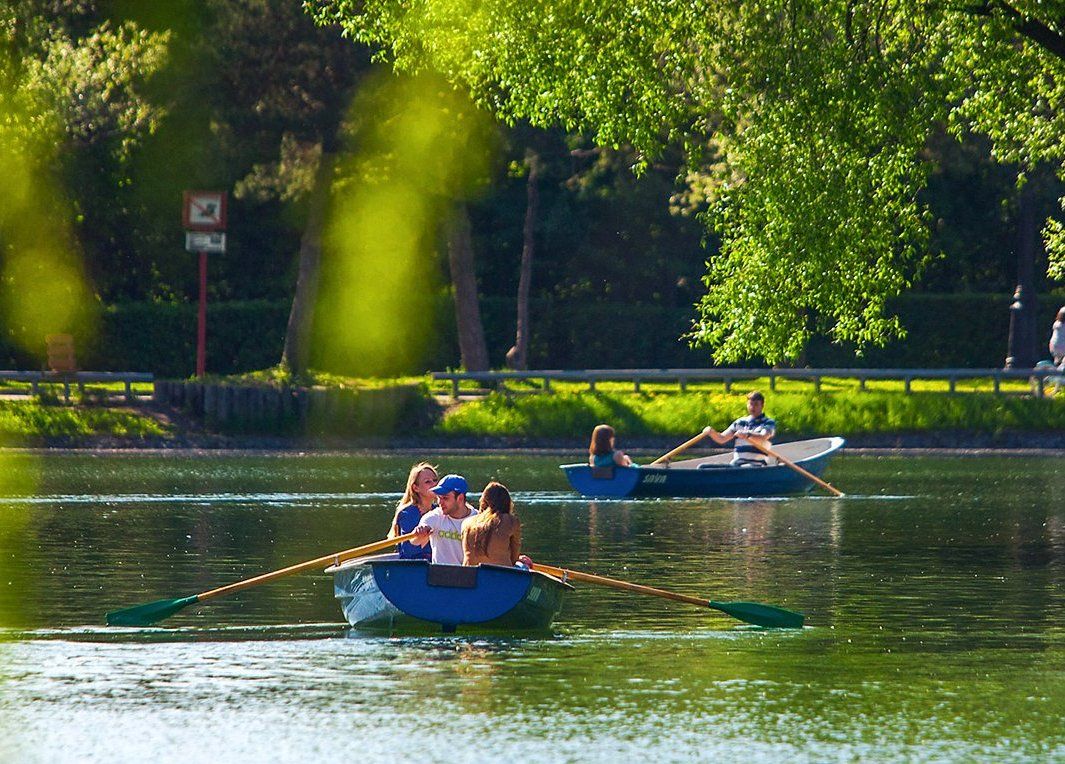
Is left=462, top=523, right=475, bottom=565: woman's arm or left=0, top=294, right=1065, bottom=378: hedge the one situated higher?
left=0, top=294, right=1065, bottom=378: hedge

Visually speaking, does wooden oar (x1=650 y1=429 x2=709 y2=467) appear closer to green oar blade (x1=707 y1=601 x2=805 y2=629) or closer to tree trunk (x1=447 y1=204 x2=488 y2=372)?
green oar blade (x1=707 y1=601 x2=805 y2=629)

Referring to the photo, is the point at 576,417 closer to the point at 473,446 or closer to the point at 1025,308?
the point at 473,446

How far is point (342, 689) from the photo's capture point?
47.8 feet

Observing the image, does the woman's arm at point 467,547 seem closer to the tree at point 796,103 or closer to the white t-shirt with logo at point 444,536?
the white t-shirt with logo at point 444,536

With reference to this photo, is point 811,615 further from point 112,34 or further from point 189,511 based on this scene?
point 112,34

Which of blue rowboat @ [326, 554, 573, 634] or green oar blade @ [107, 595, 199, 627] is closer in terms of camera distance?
blue rowboat @ [326, 554, 573, 634]

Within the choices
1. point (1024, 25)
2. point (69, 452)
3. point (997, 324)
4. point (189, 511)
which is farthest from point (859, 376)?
point (1024, 25)

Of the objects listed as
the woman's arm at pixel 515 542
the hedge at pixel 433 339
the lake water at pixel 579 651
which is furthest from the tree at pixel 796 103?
the hedge at pixel 433 339

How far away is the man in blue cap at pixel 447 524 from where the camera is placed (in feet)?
58.0

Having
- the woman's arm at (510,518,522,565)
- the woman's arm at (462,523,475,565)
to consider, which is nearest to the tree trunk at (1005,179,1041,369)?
the woman's arm at (510,518,522,565)

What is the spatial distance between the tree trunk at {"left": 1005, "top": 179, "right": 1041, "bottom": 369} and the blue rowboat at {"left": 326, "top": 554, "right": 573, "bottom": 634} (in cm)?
3493

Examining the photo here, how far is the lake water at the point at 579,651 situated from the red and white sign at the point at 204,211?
15.6 meters

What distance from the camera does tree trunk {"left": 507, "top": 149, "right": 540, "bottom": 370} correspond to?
5706 centimetres

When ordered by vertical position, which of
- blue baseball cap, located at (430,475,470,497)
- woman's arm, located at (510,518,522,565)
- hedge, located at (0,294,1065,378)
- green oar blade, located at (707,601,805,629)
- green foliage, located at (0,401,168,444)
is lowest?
green oar blade, located at (707,601,805,629)
